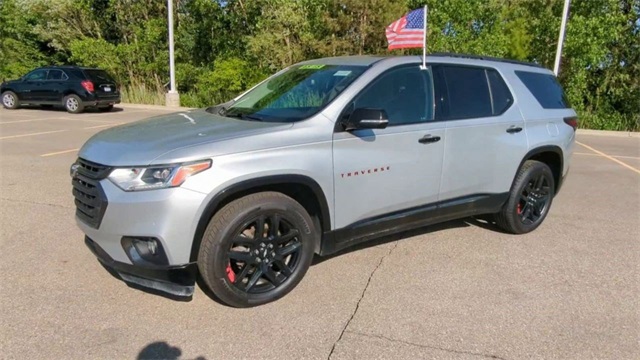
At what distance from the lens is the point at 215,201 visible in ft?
9.70

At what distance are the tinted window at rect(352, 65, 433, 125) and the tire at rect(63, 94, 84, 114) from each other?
1517 cm

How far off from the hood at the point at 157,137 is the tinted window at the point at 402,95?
2.72 feet

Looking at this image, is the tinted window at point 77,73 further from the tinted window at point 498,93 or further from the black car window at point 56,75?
the tinted window at point 498,93

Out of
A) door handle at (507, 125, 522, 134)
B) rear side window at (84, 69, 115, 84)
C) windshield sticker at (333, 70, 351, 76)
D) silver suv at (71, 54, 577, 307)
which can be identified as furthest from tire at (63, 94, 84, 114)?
door handle at (507, 125, 522, 134)

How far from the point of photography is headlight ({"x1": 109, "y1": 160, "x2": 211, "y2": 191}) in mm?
2869

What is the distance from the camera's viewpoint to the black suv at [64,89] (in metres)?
16.0

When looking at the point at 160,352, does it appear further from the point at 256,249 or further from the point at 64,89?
the point at 64,89

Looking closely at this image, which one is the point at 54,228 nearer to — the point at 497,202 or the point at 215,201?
the point at 215,201

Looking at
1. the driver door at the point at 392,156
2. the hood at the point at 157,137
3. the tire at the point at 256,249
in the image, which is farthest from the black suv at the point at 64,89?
the tire at the point at 256,249

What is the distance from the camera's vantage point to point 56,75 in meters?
16.5

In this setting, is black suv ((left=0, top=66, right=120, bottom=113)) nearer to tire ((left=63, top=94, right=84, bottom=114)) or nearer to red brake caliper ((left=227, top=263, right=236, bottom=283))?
tire ((left=63, top=94, right=84, bottom=114))

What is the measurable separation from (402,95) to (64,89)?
52.0ft

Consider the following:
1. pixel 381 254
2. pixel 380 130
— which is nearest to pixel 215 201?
pixel 380 130

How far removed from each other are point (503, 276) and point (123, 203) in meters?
3.04
